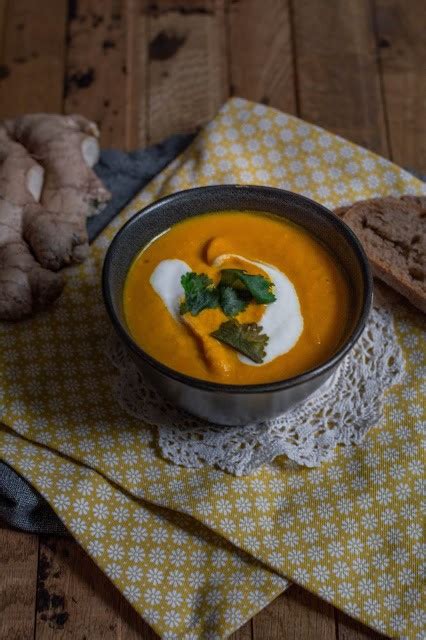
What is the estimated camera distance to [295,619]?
7.37 ft

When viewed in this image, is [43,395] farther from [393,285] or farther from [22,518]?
[393,285]

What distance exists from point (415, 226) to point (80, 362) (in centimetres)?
124

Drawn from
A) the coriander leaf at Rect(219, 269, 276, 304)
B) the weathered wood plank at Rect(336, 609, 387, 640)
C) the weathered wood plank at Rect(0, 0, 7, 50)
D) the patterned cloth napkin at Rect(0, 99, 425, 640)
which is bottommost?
the weathered wood plank at Rect(336, 609, 387, 640)

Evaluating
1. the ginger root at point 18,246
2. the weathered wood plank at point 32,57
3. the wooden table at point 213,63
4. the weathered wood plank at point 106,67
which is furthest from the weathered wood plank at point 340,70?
the ginger root at point 18,246

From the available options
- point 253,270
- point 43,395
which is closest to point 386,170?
point 253,270

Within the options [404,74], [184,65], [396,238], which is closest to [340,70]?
[404,74]

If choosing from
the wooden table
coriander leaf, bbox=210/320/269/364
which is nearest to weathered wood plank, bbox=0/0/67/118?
the wooden table

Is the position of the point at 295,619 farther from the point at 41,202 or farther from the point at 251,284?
the point at 41,202

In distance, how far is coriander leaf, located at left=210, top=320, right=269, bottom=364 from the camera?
219 centimetres

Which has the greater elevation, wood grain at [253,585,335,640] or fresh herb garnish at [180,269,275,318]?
fresh herb garnish at [180,269,275,318]

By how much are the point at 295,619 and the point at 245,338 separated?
0.79 meters

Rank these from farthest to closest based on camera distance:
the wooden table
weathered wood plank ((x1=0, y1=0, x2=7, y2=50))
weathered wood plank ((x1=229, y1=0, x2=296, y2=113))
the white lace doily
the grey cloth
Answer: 1. weathered wood plank ((x1=0, y1=0, x2=7, y2=50))
2. weathered wood plank ((x1=229, y1=0, x2=296, y2=113))
3. the wooden table
4. the grey cloth
5. the white lace doily

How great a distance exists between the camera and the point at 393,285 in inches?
107

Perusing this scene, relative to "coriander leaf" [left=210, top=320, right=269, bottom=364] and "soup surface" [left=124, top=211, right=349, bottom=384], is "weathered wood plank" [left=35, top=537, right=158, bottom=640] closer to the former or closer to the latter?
"soup surface" [left=124, top=211, right=349, bottom=384]
